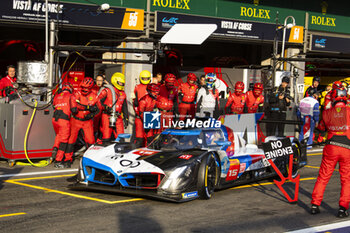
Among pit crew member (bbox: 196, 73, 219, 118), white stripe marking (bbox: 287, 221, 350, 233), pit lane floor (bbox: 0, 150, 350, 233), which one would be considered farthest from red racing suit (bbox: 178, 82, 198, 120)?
white stripe marking (bbox: 287, 221, 350, 233)

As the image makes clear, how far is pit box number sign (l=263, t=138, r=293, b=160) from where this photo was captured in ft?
28.5

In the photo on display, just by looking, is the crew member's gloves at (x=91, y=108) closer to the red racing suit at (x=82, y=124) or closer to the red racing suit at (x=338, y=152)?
the red racing suit at (x=82, y=124)

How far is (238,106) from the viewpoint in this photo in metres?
15.0

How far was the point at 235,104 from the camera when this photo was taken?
15055 millimetres

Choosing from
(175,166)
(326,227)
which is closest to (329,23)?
(175,166)

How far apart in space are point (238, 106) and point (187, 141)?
6181mm

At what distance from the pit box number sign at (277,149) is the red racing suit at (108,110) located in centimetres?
531

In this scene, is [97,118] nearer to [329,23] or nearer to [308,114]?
[308,114]

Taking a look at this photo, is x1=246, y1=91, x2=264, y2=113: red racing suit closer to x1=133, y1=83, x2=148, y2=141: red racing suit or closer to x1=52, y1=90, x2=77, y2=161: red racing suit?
x1=133, y1=83, x2=148, y2=141: red racing suit

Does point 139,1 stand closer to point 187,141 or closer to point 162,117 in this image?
point 162,117

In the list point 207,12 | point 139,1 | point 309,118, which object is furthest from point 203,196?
point 207,12

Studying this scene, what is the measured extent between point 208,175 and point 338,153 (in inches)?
81.6

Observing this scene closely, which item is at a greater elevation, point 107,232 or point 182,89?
point 182,89

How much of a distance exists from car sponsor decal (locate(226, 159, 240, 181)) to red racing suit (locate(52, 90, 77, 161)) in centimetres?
423
